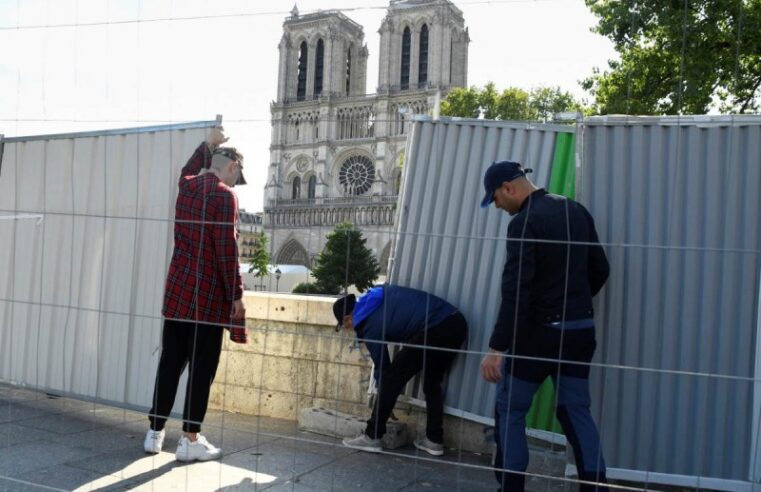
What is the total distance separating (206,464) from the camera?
3.93 metres

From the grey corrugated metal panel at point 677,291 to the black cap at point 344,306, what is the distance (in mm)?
1481

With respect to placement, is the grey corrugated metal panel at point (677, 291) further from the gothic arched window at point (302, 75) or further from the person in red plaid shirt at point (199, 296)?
the gothic arched window at point (302, 75)

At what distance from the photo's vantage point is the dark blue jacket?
3.08 m

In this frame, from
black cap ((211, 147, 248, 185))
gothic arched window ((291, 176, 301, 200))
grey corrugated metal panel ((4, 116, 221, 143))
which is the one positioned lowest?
black cap ((211, 147, 248, 185))

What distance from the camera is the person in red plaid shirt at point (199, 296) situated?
3965 millimetres

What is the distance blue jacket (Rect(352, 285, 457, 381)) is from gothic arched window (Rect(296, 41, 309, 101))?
61.8 meters

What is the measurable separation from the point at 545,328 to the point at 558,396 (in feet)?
1.02

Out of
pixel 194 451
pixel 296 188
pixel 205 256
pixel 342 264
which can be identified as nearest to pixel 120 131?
pixel 205 256

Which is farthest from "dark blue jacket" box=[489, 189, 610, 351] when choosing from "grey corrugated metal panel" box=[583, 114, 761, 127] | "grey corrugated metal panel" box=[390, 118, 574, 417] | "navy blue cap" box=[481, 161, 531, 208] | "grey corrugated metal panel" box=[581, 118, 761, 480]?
"grey corrugated metal panel" box=[390, 118, 574, 417]

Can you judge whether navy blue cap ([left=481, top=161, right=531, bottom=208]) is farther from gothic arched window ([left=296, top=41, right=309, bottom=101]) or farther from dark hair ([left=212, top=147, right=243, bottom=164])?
gothic arched window ([left=296, top=41, right=309, bottom=101])

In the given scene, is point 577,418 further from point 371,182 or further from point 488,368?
point 371,182

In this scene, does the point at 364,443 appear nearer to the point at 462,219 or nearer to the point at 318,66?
the point at 462,219

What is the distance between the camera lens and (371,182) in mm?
57562

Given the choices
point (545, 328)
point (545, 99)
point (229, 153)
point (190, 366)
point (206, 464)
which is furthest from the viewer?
point (545, 99)
